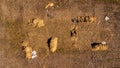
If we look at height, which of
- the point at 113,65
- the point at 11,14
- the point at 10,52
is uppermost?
the point at 11,14

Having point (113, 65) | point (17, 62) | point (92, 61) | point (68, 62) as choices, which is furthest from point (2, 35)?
point (113, 65)

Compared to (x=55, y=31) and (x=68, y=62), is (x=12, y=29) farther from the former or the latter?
(x=68, y=62)

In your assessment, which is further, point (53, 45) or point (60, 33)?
point (60, 33)

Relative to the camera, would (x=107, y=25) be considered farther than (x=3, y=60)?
Yes

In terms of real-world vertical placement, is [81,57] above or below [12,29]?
below

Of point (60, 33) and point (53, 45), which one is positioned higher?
point (60, 33)

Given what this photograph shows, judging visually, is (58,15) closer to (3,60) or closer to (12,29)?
(12,29)
